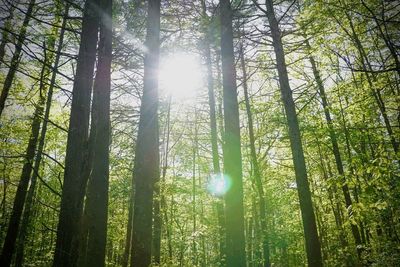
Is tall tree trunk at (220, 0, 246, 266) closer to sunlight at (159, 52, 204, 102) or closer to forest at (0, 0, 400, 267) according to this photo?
forest at (0, 0, 400, 267)

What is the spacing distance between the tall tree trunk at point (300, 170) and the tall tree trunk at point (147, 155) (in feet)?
10.8

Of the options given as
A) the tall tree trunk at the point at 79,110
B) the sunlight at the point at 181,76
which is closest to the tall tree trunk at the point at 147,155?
the tall tree trunk at the point at 79,110

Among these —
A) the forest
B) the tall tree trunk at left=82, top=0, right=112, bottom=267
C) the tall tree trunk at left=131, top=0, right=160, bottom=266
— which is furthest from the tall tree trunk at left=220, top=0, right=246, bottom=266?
the tall tree trunk at left=82, top=0, right=112, bottom=267

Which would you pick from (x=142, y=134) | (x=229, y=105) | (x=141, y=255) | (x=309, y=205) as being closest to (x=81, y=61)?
(x=142, y=134)

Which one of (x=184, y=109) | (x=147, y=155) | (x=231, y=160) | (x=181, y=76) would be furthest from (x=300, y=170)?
(x=184, y=109)

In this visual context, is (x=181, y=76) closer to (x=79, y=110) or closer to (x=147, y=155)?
(x=147, y=155)

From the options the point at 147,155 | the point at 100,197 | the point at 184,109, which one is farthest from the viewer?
the point at 184,109

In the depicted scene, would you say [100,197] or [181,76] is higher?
[181,76]

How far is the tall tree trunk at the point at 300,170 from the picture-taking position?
20.7ft

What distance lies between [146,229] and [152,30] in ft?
14.2

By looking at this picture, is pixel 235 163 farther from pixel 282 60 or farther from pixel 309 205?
pixel 282 60

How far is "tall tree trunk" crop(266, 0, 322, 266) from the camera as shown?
20.7ft

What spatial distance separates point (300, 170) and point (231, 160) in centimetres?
212

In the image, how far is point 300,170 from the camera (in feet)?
22.6
